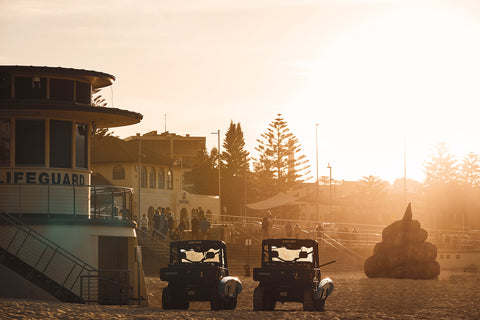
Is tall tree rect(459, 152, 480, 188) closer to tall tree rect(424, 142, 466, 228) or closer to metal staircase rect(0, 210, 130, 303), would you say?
tall tree rect(424, 142, 466, 228)

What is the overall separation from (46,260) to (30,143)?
421 centimetres

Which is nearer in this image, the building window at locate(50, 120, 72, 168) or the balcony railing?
the balcony railing

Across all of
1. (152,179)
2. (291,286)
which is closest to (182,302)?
(291,286)

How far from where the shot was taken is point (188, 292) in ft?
96.8

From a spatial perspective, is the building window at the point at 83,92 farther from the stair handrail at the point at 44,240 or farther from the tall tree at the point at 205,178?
the tall tree at the point at 205,178

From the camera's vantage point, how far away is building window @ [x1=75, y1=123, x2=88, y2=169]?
36575 millimetres

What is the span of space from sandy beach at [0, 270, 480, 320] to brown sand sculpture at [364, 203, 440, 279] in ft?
2.72

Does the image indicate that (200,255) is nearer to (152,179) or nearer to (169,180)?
(152,179)

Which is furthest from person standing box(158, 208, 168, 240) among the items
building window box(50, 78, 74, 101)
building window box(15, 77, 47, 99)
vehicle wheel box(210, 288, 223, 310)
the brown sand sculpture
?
vehicle wheel box(210, 288, 223, 310)

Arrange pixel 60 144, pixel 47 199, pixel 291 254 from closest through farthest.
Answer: pixel 291 254, pixel 47 199, pixel 60 144

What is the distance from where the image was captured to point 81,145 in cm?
3681

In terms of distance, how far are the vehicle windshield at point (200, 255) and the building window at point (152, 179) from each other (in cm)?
4815

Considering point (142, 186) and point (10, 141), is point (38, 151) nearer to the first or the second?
point (10, 141)

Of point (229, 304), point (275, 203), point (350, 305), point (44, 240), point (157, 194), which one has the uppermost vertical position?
point (157, 194)
